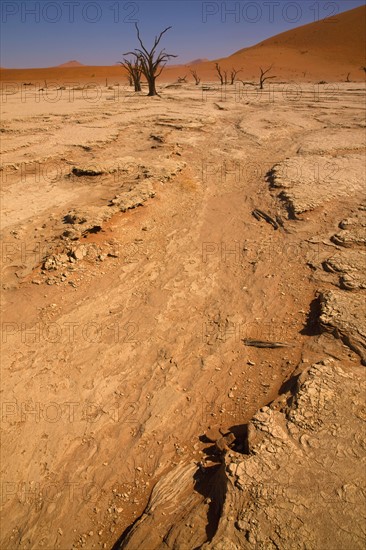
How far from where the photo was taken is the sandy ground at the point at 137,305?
198cm

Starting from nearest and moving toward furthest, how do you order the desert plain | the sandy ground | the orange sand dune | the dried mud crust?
the dried mud crust → the desert plain → the sandy ground → the orange sand dune

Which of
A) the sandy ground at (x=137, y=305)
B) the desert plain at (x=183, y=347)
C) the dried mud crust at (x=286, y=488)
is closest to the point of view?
the dried mud crust at (x=286, y=488)

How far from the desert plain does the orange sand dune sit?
16.9m

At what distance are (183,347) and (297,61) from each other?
26444 mm

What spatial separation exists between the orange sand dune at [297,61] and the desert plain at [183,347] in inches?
665

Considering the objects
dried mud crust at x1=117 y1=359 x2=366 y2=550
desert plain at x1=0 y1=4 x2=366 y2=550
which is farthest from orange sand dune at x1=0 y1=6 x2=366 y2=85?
dried mud crust at x1=117 y1=359 x2=366 y2=550

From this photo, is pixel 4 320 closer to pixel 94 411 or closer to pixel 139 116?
pixel 94 411

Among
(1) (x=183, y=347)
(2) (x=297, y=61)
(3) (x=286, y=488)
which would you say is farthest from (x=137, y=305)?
(2) (x=297, y=61)

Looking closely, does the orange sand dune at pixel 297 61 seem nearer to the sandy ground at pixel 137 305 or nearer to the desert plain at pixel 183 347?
the sandy ground at pixel 137 305

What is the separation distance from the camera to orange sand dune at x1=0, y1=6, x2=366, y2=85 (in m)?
20.7

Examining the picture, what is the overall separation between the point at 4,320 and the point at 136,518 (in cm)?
187

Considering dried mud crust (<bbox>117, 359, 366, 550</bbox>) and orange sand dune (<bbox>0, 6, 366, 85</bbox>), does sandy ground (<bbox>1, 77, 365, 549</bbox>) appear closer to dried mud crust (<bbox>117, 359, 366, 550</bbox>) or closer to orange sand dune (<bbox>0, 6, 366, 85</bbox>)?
dried mud crust (<bbox>117, 359, 366, 550</bbox>)

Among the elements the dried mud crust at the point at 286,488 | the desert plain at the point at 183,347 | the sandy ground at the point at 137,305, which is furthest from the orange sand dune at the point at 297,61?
the dried mud crust at the point at 286,488

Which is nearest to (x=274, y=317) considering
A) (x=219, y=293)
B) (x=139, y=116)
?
(x=219, y=293)
